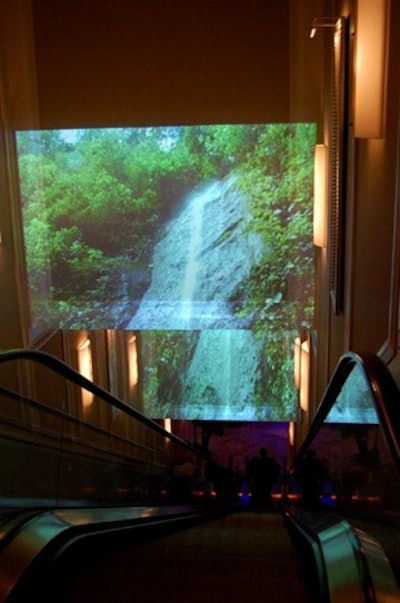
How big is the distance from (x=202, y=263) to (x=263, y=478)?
2.96 meters

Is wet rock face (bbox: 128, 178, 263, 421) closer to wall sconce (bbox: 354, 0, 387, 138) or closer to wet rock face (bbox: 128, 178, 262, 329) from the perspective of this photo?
wet rock face (bbox: 128, 178, 262, 329)

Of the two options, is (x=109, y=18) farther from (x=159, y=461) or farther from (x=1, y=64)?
(x=159, y=461)

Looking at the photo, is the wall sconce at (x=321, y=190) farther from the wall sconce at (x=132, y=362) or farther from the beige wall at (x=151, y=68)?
the wall sconce at (x=132, y=362)

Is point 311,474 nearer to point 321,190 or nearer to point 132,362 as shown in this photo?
point 321,190

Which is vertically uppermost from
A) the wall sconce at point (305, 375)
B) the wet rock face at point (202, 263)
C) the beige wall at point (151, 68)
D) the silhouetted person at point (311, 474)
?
the beige wall at point (151, 68)

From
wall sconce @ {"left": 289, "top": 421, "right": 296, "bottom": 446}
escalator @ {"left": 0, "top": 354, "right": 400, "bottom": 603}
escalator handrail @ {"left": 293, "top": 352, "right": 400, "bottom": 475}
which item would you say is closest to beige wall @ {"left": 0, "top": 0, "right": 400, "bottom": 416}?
wall sconce @ {"left": 289, "top": 421, "right": 296, "bottom": 446}

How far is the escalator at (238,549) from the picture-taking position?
190 centimetres

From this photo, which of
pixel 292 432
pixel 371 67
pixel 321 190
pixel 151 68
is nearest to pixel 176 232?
pixel 151 68

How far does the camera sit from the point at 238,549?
285cm

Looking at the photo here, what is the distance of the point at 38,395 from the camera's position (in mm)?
6828

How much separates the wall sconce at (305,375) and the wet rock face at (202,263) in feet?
2.82

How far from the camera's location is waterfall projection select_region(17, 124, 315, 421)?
7.70 meters

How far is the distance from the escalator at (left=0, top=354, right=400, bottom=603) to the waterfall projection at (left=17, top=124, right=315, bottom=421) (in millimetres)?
4619

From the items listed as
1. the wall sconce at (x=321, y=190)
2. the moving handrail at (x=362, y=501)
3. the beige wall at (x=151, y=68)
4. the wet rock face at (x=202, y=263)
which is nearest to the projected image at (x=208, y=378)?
the wet rock face at (x=202, y=263)
